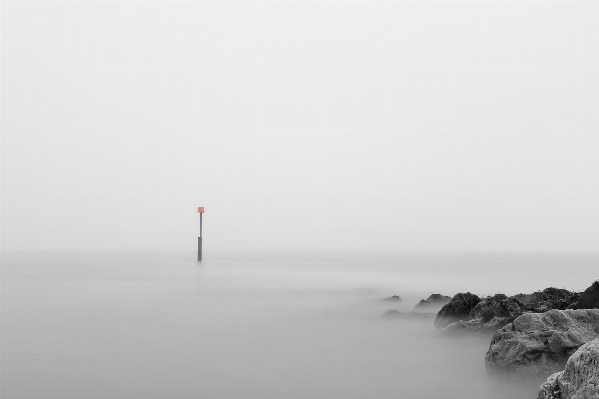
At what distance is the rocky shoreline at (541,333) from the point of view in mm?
3096

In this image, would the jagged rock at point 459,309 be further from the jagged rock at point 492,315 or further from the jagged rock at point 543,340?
the jagged rock at point 543,340

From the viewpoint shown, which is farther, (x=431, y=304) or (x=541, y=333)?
(x=431, y=304)

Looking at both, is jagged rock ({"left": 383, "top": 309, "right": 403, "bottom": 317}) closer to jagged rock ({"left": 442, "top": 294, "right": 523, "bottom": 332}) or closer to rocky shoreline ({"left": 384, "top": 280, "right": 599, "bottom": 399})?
rocky shoreline ({"left": 384, "top": 280, "right": 599, "bottom": 399})

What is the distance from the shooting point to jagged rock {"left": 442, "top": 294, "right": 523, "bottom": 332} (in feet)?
28.5

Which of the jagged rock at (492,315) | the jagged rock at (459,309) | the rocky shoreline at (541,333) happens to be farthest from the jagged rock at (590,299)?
the jagged rock at (459,309)

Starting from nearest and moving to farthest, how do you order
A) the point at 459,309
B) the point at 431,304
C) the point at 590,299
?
the point at 590,299, the point at 459,309, the point at 431,304

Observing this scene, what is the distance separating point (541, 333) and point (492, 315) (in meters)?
3.05

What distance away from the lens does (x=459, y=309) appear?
10.1m

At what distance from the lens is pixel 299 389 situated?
25.8 feet

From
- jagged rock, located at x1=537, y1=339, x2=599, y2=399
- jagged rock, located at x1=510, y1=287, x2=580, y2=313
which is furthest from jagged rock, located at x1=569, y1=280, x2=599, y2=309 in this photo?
jagged rock, located at x1=537, y1=339, x2=599, y2=399

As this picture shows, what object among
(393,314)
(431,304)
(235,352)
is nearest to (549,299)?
(431,304)

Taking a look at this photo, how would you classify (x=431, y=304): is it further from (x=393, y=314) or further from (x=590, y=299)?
(x=590, y=299)

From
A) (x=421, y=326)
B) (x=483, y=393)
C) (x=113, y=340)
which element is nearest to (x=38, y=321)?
(x=113, y=340)

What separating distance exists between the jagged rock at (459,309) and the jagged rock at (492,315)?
0.67 meters
